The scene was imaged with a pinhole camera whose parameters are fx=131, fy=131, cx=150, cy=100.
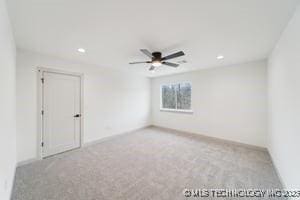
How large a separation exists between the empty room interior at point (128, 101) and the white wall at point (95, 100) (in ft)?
0.09

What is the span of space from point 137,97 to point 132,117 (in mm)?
882

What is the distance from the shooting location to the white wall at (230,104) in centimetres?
357

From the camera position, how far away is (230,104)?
4.05m

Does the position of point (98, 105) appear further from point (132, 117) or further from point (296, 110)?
point (296, 110)

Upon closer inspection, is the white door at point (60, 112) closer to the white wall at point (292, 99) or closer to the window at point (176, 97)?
the window at point (176, 97)

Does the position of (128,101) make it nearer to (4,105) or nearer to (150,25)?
(150,25)

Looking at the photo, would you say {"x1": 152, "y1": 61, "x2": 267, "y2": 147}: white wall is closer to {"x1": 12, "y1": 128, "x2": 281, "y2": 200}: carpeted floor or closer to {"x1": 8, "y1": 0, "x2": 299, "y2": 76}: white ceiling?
{"x1": 12, "y1": 128, "x2": 281, "y2": 200}: carpeted floor

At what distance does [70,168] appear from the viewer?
8.63 ft

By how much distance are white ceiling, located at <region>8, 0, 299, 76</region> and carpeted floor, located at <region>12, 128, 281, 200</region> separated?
246 centimetres

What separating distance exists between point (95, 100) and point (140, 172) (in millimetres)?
2609

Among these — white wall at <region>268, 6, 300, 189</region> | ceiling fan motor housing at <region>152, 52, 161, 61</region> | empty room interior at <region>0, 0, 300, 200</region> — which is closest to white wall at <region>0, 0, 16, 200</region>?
empty room interior at <region>0, 0, 300, 200</region>

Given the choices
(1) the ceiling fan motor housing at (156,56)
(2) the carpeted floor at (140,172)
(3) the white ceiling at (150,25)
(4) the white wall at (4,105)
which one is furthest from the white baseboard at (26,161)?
(1) the ceiling fan motor housing at (156,56)

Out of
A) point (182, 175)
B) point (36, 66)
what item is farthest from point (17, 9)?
point (182, 175)

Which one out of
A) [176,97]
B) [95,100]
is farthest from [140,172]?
[176,97]
